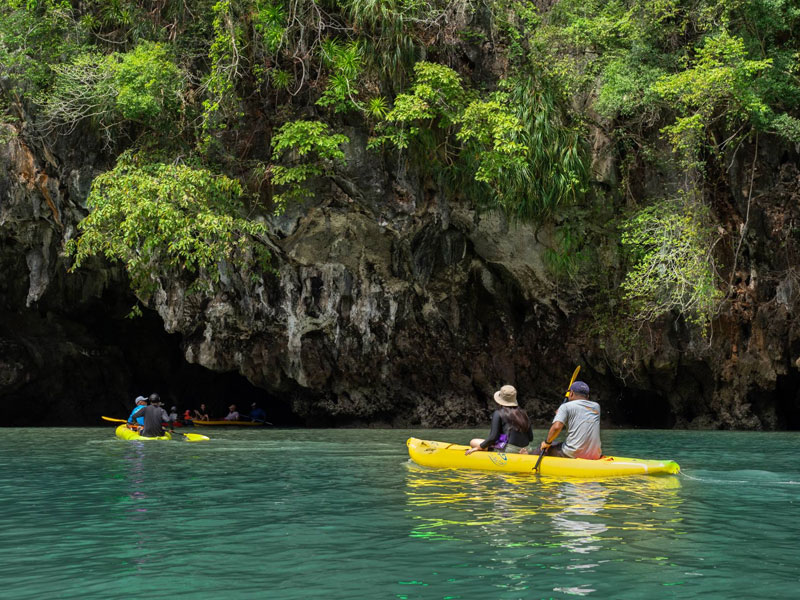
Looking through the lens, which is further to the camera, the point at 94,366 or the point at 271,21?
the point at 94,366

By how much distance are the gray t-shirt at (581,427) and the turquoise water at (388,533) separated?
63 cm

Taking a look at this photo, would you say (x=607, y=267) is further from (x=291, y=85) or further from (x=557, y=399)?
(x=291, y=85)

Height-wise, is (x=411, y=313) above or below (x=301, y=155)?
below

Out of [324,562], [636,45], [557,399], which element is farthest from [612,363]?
[324,562]

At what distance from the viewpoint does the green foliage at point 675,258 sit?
58.2ft

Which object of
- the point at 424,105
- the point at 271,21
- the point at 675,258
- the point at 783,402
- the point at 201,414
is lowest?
the point at 201,414

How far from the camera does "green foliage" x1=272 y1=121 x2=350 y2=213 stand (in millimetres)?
17844

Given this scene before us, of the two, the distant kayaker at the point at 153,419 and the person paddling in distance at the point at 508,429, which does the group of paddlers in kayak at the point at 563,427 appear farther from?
the distant kayaker at the point at 153,419

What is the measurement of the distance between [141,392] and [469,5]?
16.2 m

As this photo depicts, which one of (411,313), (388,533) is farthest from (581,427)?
(411,313)

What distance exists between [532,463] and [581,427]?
69 cm

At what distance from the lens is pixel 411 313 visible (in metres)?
22.3

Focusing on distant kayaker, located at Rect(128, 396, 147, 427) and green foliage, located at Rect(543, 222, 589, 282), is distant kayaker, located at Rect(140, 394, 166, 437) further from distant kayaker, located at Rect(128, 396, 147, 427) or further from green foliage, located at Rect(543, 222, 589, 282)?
green foliage, located at Rect(543, 222, 589, 282)

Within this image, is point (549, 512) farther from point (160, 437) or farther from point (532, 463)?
point (160, 437)
